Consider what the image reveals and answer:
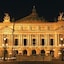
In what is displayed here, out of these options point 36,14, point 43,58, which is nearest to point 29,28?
point 36,14

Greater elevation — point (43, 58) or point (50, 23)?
point (50, 23)

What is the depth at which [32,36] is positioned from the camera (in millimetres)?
120000

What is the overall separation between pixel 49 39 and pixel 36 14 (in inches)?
→ 681

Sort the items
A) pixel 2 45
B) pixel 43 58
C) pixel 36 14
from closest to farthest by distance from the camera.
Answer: pixel 43 58, pixel 2 45, pixel 36 14

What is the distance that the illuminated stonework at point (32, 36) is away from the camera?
11869 cm

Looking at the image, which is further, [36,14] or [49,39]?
[36,14]

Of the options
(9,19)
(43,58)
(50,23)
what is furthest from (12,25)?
(43,58)

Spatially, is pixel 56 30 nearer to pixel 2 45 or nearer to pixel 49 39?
pixel 49 39

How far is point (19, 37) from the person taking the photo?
4700 inches

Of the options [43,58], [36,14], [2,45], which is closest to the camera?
[43,58]

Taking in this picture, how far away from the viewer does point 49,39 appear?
390ft

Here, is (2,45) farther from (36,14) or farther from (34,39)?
(36,14)

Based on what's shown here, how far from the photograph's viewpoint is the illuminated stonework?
11869 centimetres

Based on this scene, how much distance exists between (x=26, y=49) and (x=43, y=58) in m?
38.6
